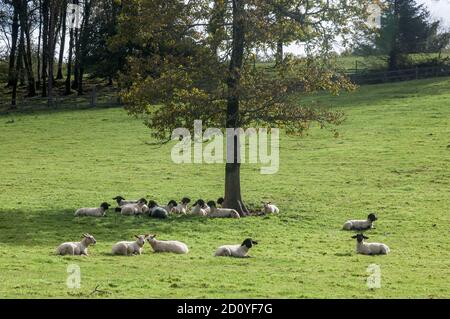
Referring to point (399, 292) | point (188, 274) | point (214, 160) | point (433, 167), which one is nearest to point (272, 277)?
point (188, 274)

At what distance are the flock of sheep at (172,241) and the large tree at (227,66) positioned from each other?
128cm

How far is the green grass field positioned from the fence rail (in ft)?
41.1

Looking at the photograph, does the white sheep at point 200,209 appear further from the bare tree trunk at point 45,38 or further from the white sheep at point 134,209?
the bare tree trunk at point 45,38

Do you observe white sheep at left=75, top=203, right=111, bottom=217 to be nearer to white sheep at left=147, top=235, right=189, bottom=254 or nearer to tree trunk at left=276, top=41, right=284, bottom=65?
white sheep at left=147, top=235, right=189, bottom=254

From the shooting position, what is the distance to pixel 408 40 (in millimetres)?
71188

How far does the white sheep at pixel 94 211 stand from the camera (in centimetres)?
2514

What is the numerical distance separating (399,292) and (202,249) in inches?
263

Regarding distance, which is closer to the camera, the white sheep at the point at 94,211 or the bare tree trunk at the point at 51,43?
the white sheep at the point at 94,211

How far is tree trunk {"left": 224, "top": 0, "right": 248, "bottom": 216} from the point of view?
87.4 feet

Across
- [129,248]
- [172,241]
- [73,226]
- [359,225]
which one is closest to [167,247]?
[172,241]

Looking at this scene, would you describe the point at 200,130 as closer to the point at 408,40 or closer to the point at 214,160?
the point at 214,160

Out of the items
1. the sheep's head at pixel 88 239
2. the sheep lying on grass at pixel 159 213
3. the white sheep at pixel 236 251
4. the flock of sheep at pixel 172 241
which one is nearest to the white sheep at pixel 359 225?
the flock of sheep at pixel 172 241

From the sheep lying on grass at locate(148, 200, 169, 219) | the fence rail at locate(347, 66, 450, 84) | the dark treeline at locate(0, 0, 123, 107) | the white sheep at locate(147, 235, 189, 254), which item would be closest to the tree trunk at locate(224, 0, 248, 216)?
the sheep lying on grass at locate(148, 200, 169, 219)

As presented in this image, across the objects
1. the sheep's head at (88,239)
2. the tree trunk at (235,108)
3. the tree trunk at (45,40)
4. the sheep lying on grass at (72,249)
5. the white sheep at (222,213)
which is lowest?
the white sheep at (222,213)
